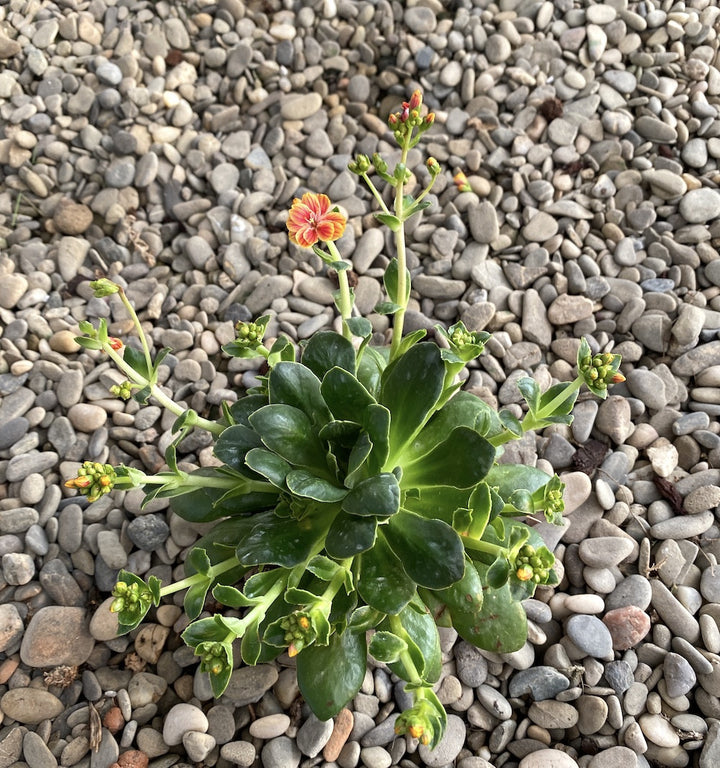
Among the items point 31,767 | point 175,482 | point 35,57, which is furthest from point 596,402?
point 35,57

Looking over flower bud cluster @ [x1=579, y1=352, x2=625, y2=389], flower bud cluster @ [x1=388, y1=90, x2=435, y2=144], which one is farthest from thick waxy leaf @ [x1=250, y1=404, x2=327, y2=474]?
flower bud cluster @ [x1=388, y1=90, x2=435, y2=144]

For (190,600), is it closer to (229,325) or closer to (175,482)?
(175,482)

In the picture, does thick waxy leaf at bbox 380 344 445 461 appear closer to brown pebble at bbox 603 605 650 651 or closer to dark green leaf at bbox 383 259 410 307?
dark green leaf at bbox 383 259 410 307

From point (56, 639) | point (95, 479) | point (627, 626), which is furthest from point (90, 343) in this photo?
point (627, 626)

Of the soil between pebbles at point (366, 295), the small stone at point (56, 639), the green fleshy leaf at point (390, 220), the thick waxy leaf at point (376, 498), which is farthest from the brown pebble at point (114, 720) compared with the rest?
the green fleshy leaf at point (390, 220)

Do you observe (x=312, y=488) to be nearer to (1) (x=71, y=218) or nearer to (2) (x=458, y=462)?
(2) (x=458, y=462)

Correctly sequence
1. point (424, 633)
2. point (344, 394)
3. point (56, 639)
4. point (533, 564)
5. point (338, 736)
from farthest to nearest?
1. point (56, 639)
2. point (338, 736)
3. point (424, 633)
4. point (344, 394)
5. point (533, 564)
